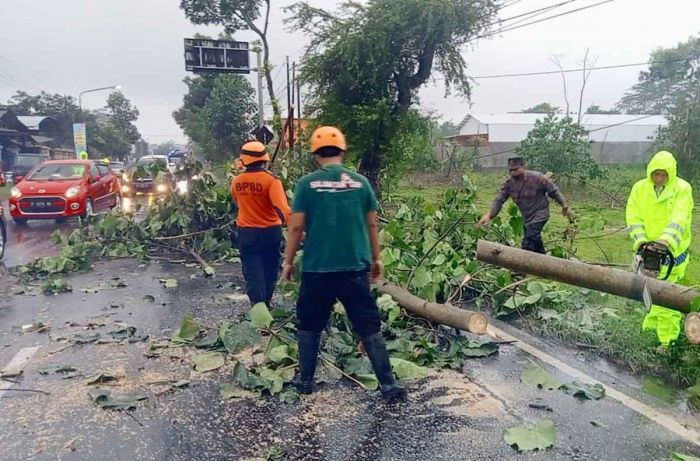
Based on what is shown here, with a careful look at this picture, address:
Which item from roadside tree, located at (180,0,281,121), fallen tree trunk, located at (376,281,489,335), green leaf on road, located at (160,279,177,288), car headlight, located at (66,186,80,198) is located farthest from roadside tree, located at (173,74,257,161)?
fallen tree trunk, located at (376,281,489,335)

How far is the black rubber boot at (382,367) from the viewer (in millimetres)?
4078

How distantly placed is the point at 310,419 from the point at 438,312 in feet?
5.37

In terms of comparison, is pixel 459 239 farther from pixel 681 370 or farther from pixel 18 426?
pixel 18 426

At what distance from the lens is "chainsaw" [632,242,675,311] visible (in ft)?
15.8

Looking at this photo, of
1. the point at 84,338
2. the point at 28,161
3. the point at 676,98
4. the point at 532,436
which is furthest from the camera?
the point at 676,98

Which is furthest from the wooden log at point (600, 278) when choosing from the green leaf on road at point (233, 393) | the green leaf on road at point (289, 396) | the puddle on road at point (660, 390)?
the green leaf on road at point (233, 393)

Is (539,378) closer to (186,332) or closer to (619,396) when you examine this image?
(619,396)

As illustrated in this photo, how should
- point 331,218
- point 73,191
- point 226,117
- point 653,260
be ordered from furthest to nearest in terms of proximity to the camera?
point 226,117 < point 73,191 < point 653,260 < point 331,218

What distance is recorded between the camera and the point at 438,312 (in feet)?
16.4

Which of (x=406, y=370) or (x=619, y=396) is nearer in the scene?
(x=619, y=396)

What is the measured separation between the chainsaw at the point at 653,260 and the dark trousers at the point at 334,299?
95.5 inches

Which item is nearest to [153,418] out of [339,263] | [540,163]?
[339,263]

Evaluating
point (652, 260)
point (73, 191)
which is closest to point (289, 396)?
point (652, 260)

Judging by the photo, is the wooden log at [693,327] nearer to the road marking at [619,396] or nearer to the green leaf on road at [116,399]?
the road marking at [619,396]
